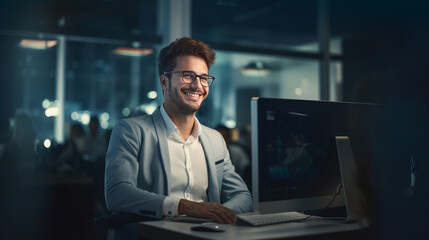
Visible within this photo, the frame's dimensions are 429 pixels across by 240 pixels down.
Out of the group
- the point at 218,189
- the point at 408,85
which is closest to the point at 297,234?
the point at 408,85

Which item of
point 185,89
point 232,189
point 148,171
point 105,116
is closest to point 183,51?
point 185,89

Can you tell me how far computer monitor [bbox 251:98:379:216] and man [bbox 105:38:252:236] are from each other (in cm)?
39

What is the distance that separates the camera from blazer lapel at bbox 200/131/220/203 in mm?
2219

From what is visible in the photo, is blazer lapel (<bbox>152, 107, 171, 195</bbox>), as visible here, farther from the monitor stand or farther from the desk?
the monitor stand

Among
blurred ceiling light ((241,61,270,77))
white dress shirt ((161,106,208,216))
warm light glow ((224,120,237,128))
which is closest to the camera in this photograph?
white dress shirt ((161,106,208,216))

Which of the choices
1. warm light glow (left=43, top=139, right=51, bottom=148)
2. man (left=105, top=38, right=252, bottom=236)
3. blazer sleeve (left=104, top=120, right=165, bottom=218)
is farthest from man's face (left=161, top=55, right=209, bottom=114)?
warm light glow (left=43, top=139, right=51, bottom=148)

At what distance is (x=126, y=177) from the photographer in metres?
1.98

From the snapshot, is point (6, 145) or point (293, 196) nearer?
point (293, 196)

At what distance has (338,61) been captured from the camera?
645 cm

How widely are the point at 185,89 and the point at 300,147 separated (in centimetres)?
73

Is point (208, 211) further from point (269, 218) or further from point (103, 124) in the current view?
point (103, 124)

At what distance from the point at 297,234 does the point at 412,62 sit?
64cm

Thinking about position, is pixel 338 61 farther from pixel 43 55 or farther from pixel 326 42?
pixel 43 55


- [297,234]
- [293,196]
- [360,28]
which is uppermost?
[360,28]
